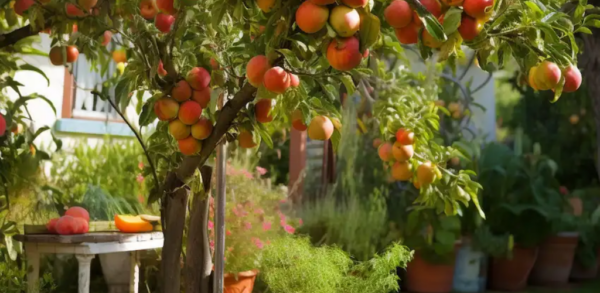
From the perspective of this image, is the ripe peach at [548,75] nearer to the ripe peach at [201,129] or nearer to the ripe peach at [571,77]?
the ripe peach at [571,77]

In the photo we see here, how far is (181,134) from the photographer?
70.6 inches

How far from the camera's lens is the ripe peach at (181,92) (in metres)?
1.80

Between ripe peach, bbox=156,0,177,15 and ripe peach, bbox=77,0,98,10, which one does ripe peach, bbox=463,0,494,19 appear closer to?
ripe peach, bbox=156,0,177,15

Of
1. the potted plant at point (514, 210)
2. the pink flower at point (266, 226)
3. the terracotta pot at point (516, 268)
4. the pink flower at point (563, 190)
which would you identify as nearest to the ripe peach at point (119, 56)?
the pink flower at point (266, 226)

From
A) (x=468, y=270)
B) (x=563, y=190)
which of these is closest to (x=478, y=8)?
(x=468, y=270)

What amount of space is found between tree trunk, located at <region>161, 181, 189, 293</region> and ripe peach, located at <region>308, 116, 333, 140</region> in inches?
21.7

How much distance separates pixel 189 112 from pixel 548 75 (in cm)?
88

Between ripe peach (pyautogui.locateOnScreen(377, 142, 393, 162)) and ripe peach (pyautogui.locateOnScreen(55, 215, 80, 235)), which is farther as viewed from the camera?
ripe peach (pyautogui.locateOnScreen(55, 215, 80, 235))

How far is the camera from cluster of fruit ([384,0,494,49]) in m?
1.25

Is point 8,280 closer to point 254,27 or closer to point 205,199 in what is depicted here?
point 205,199

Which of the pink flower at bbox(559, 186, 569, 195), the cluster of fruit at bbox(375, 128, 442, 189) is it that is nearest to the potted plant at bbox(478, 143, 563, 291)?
the pink flower at bbox(559, 186, 569, 195)

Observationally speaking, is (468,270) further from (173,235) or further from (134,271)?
(173,235)

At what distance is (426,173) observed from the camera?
8.89 feet

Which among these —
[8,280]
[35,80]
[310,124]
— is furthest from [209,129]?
[35,80]
